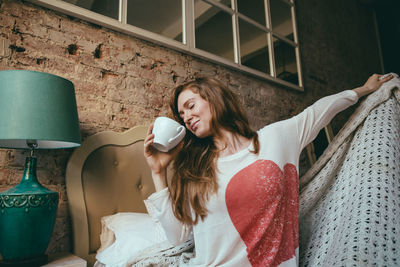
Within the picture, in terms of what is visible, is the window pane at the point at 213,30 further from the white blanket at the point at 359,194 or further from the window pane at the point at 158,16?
the white blanket at the point at 359,194

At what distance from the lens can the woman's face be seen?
3.74 feet

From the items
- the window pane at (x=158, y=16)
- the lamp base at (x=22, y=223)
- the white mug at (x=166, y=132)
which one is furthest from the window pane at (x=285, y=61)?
the lamp base at (x=22, y=223)

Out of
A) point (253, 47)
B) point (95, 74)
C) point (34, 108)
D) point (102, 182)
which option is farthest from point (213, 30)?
point (34, 108)

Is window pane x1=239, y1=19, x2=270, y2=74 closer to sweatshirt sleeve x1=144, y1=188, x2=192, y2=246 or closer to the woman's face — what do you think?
the woman's face

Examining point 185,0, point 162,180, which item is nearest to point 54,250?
point 162,180

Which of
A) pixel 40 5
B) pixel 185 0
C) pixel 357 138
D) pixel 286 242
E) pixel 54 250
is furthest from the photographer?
pixel 185 0

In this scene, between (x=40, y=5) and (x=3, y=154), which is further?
(x=40, y=5)

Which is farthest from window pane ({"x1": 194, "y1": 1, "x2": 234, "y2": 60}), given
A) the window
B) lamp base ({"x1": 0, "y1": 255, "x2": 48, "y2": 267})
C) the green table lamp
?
lamp base ({"x1": 0, "y1": 255, "x2": 48, "y2": 267})

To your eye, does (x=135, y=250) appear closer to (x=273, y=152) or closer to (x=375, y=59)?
(x=273, y=152)

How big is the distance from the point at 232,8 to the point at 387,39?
12.3 ft

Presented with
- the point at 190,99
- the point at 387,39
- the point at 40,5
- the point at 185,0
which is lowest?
the point at 190,99

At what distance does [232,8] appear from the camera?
241 centimetres

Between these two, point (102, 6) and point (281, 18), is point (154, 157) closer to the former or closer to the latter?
point (102, 6)

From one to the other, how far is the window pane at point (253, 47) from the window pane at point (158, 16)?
688 mm
